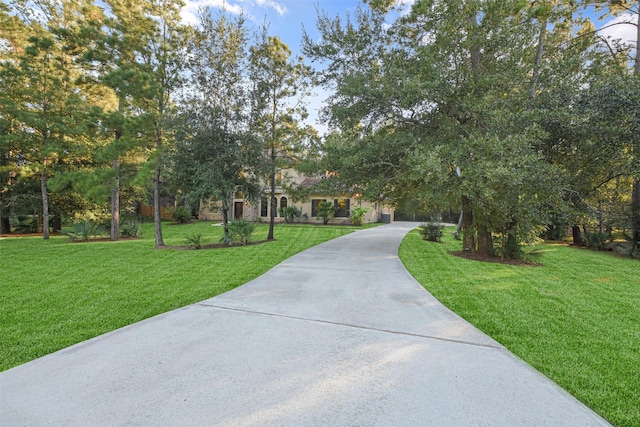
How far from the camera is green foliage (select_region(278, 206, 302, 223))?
72.5 feet

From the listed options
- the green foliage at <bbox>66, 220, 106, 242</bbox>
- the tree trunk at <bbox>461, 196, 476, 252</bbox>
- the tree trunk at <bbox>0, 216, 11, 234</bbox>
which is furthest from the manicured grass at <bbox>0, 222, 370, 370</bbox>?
the tree trunk at <bbox>0, 216, 11, 234</bbox>

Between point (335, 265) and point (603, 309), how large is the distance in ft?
15.0

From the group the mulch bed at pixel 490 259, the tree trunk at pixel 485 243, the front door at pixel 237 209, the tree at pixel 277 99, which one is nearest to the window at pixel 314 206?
the front door at pixel 237 209

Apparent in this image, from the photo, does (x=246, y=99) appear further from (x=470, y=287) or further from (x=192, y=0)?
(x=470, y=287)

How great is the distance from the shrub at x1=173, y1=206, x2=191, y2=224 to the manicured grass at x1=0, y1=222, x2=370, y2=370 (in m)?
12.8

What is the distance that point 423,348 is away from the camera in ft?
9.59

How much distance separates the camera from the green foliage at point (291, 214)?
72.5 ft

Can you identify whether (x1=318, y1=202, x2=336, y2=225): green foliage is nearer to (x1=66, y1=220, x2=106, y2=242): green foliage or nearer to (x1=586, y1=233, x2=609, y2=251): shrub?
(x1=66, y1=220, x2=106, y2=242): green foliage

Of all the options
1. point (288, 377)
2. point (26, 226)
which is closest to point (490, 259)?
point (288, 377)

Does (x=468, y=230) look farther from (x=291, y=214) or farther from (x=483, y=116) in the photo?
(x=291, y=214)

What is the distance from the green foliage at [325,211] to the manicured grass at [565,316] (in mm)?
13724

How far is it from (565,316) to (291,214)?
18996 millimetres

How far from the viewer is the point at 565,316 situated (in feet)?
12.9

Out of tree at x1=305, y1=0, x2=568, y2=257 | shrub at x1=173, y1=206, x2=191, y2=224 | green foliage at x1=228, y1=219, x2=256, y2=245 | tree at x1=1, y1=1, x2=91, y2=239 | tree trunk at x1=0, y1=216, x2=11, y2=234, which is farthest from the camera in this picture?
shrub at x1=173, y1=206, x2=191, y2=224
